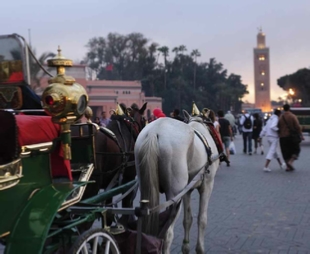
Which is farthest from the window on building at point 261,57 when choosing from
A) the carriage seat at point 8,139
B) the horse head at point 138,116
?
the carriage seat at point 8,139

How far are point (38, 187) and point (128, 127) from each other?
3397 mm

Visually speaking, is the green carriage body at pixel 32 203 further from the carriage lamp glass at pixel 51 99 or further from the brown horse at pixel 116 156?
the brown horse at pixel 116 156

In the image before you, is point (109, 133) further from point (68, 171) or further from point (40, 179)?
point (40, 179)

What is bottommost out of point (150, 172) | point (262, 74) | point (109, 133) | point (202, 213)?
point (202, 213)

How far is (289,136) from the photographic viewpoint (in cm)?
1377

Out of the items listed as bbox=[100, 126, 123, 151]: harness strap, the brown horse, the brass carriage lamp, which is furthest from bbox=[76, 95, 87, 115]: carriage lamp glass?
bbox=[100, 126, 123, 151]: harness strap

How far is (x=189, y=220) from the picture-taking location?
19.2 ft

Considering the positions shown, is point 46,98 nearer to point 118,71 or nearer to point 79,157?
point 79,157

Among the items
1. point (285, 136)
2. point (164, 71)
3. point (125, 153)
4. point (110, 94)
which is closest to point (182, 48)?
point (164, 71)

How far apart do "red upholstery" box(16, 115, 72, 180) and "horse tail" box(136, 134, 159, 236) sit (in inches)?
45.8

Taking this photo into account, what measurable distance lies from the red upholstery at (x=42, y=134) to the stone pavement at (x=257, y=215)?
8.06 ft

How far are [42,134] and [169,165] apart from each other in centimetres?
185

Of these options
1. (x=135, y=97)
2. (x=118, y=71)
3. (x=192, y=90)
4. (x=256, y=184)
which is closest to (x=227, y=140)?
(x=256, y=184)

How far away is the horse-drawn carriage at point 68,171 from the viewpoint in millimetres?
3239
